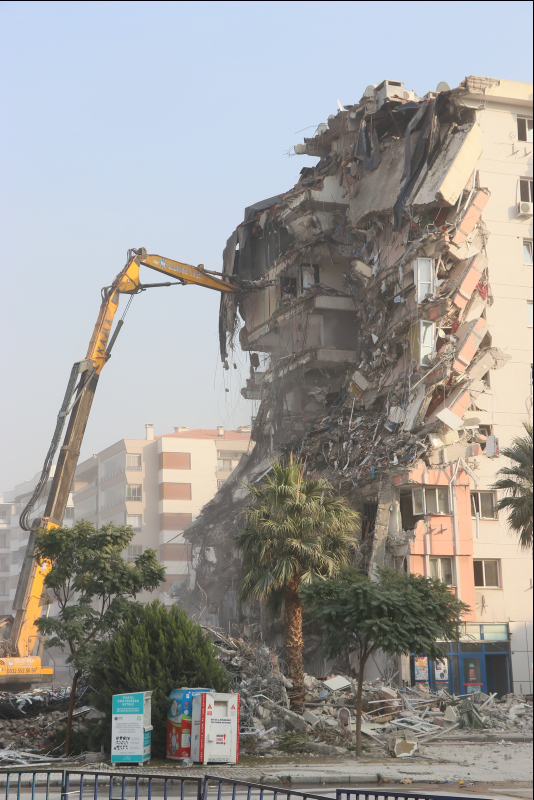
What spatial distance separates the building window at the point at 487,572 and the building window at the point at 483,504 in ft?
6.86

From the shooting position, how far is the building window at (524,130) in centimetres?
4884

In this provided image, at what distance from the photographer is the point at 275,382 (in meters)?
53.9

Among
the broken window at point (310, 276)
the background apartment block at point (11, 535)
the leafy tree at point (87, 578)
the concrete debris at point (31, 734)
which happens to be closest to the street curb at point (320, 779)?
the leafy tree at point (87, 578)

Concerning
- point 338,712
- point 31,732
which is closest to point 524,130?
point 338,712

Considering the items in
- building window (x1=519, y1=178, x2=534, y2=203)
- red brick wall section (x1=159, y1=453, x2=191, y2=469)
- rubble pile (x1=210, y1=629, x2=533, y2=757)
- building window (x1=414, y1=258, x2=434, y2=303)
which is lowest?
rubble pile (x1=210, y1=629, x2=533, y2=757)

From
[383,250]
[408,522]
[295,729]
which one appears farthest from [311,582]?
[383,250]

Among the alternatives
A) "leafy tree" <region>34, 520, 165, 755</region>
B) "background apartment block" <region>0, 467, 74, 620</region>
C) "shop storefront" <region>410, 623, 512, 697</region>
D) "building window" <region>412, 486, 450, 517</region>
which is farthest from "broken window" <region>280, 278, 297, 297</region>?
"background apartment block" <region>0, 467, 74, 620</region>

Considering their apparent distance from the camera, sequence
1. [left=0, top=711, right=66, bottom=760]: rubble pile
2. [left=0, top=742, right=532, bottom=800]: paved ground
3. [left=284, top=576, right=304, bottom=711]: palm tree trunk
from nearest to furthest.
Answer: [left=0, top=742, right=532, bottom=800]: paved ground < [left=0, top=711, right=66, bottom=760]: rubble pile < [left=284, top=576, right=304, bottom=711]: palm tree trunk

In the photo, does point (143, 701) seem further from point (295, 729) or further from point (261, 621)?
point (261, 621)

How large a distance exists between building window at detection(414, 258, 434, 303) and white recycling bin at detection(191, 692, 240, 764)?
2514 cm

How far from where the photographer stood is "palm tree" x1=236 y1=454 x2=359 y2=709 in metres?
28.4

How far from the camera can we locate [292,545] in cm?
2812

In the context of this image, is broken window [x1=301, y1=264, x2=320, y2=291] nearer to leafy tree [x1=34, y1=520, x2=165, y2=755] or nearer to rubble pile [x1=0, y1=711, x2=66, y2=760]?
rubble pile [x1=0, y1=711, x2=66, y2=760]

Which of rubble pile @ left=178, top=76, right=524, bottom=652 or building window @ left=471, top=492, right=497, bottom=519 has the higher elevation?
rubble pile @ left=178, top=76, right=524, bottom=652
